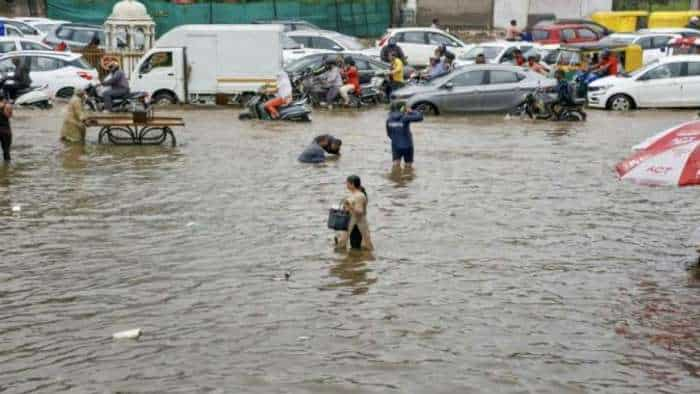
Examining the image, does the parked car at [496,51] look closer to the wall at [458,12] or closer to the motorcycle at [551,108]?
the motorcycle at [551,108]

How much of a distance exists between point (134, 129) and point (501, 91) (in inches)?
371

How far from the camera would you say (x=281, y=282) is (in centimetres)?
1216

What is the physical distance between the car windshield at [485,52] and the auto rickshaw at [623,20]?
10.4 m

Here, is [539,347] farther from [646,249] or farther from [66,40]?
[66,40]

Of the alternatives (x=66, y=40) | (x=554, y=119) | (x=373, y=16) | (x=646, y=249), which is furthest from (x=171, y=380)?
(x=373, y=16)

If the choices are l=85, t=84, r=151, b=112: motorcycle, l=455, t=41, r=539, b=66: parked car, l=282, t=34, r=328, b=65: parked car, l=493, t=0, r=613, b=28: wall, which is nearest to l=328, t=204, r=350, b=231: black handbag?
l=85, t=84, r=151, b=112: motorcycle

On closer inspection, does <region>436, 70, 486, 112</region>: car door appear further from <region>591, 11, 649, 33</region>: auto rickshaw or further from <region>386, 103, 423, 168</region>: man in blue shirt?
<region>591, 11, 649, 33</region>: auto rickshaw

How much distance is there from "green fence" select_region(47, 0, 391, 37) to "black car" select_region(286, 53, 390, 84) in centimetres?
1099

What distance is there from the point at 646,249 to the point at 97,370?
6984 millimetres

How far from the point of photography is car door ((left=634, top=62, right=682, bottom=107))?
2950 centimetres

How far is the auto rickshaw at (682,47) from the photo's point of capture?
3415cm

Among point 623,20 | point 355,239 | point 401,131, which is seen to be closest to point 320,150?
point 401,131

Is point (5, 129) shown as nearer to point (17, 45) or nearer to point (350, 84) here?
point (350, 84)

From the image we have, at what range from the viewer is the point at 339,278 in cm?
1236
